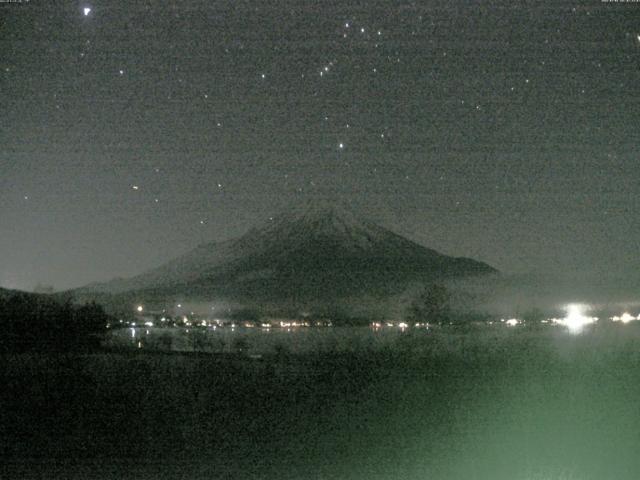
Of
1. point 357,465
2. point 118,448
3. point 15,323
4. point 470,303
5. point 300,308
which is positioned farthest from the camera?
point 300,308

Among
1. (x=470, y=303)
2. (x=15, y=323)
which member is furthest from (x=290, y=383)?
(x=470, y=303)

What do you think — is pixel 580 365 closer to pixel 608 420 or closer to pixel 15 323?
pixel 608 420

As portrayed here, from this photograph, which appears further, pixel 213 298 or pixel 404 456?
pixel 213 298

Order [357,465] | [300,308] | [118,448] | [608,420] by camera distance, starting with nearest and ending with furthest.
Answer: [357,465], [118,448], [608,420], [300,308]

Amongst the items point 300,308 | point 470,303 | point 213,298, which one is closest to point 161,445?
point 470,303

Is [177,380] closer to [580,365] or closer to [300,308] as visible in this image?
[580,365]

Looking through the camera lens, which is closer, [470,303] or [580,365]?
[580,365]
